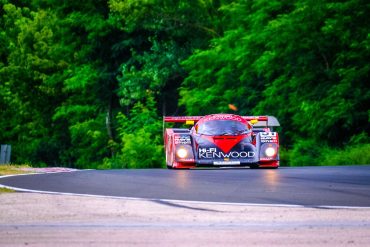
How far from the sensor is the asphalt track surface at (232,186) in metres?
15.6

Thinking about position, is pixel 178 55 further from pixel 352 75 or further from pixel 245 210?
pixel 245 210

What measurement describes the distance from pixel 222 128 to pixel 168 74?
2407 centimetres

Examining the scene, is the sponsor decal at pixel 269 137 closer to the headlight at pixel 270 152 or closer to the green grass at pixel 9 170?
the headlight at pixel 270 152

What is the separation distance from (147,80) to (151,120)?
6.66ft

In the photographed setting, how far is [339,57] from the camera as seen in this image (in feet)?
128

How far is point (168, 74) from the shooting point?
5184 cm

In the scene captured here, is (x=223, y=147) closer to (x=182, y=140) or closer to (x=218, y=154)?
(x=218, y=154)

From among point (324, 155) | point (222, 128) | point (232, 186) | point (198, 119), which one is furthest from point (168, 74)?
point (232, 186)

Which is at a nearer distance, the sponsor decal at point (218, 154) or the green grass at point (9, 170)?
the green grass at point (9, 170)

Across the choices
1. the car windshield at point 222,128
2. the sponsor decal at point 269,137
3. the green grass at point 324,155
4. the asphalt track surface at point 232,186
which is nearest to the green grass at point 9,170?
the asphalt track surface at point 232,186

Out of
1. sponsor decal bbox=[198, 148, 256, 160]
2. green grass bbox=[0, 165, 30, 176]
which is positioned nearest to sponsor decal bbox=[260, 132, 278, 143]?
sponsor decal bbox=[198, 148, 256, 160]

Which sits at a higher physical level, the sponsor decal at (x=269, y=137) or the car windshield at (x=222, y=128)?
the car windshield at (x=222, y=128)

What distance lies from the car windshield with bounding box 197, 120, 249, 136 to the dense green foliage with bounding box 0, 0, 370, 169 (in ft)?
17.3

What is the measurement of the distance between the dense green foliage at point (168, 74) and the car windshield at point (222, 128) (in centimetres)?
A: 528
